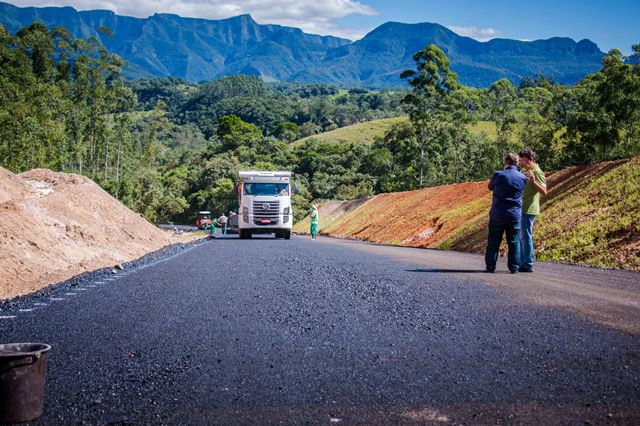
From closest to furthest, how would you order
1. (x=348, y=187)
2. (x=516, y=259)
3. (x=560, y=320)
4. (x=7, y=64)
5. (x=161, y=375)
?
(x=161, y=375), (x=560, y=320), (x=516, y=259), (x=7, y=64), (x=348, y=187)

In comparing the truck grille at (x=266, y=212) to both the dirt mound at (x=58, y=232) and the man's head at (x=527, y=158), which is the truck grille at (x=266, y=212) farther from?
the man's head at (x=527, y=158)

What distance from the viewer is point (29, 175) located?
32.7m

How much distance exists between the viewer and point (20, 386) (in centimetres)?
457

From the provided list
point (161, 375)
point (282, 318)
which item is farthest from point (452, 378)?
point (282, 318)

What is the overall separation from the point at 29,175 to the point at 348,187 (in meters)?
56.4

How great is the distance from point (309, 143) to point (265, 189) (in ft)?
285

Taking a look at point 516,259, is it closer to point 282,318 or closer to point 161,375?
point 282,318

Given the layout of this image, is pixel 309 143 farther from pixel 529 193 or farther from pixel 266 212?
pixel 529 193

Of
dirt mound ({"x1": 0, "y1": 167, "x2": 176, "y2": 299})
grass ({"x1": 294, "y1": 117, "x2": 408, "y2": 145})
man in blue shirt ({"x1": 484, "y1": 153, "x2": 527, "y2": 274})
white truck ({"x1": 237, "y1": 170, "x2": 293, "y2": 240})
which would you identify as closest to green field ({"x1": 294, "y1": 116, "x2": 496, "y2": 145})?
grass ({"x1": 294, "y1": 117, "x2": 408, "y2": 145})

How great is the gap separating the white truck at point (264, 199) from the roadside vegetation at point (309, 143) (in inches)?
1003

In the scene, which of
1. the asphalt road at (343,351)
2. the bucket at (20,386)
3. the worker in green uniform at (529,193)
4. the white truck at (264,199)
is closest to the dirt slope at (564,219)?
the worker in green uniform at (529,193)

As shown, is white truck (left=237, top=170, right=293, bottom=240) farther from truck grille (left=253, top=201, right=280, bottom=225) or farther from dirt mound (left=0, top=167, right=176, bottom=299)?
dirt mound (left=0, top=167, right=176, bottom=299)

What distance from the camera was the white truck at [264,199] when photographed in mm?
34525

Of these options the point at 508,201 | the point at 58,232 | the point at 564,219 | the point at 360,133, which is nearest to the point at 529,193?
the point at 508,201
